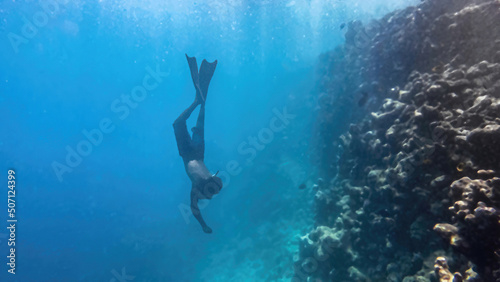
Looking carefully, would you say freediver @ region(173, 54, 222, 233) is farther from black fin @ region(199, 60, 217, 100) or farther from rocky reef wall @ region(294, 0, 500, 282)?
rocky reef wall @ region(294, 0, 500, 282)

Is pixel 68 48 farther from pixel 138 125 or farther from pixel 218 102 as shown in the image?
pixel 218 102

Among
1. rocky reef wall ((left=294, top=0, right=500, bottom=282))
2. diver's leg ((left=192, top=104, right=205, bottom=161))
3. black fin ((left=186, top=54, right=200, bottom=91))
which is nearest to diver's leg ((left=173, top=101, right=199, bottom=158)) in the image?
diver's leg ((left=192, top=104, right=205, bottom=161))

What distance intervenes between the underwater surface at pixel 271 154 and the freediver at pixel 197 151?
0.07 meters

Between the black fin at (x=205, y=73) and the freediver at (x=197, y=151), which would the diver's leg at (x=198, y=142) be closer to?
the freediver at (x=197, y=151)

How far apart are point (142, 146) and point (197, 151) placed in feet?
156

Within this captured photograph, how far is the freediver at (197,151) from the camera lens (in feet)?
21.2

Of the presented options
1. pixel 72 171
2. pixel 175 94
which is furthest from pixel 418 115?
pixel 175 94

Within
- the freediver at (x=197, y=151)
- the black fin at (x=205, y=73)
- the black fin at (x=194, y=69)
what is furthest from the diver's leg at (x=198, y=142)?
the black fin at (x=194, y=69)

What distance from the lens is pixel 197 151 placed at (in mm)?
7633

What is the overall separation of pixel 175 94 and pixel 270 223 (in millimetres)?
78091

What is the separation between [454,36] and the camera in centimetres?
502

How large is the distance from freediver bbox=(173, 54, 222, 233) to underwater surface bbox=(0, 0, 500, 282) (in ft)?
0.23

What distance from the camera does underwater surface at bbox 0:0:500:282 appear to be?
399 centimetres

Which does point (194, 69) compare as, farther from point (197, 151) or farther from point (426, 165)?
point (426, 165)
